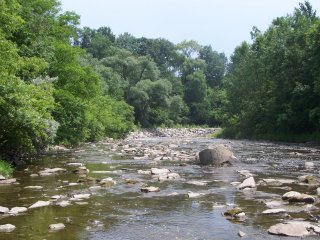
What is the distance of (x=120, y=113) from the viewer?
209ft

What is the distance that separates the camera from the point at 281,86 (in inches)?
1945

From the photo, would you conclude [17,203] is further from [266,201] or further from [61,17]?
[61,17]

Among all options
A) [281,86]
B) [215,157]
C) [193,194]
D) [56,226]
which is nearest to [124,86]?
[281,86]

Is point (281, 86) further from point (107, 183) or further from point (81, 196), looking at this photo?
point (81, 196)

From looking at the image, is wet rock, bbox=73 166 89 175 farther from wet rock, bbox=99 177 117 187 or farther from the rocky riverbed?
wet rock, bbox=99 177 117 187

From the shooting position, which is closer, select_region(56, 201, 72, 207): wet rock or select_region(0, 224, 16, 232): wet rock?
select_region(0, 224, 16, 232): wet rock

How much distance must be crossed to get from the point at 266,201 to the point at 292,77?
3717 cm

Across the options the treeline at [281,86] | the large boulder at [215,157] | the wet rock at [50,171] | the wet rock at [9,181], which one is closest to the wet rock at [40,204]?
the wet rock at [9,181]

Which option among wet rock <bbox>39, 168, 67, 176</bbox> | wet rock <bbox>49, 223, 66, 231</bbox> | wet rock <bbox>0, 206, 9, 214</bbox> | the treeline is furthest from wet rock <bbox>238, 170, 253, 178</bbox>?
the treeline

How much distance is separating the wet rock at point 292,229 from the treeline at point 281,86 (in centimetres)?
3233

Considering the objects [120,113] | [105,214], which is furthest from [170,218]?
[120,113]

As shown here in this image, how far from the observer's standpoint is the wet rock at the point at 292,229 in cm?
862

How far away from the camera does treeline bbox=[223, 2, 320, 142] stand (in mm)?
43469

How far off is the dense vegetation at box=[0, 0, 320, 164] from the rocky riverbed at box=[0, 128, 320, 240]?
3.52 meters
